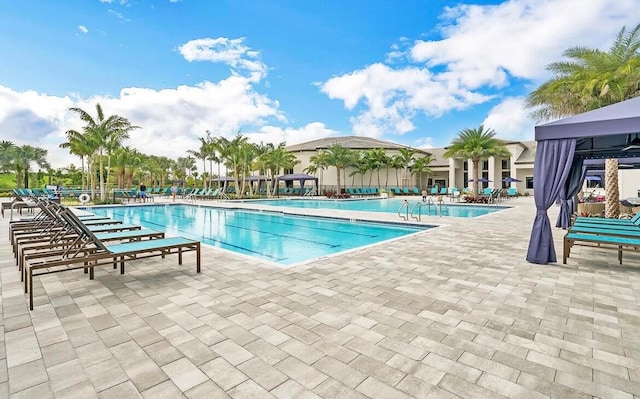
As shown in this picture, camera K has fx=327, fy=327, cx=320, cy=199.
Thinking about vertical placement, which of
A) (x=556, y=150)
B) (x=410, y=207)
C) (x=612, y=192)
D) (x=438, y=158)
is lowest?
(x=410, y=207)

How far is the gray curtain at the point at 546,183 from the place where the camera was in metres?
4.96

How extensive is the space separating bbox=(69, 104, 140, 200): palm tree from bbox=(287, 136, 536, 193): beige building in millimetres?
22002

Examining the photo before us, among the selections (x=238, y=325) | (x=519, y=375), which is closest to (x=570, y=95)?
(x=519, y=375)

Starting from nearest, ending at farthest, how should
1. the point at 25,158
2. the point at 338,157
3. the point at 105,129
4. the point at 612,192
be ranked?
the point at 612,192, the point at 105,129, the point at 338,157, the point at 25,158

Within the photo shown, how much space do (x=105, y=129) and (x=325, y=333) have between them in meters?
20.7

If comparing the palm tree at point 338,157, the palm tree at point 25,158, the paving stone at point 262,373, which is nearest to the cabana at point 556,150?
the paving stone at point 262,373

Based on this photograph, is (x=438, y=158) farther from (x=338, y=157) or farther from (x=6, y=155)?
(x=6, y=155)

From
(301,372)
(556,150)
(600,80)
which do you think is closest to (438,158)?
(600,80)

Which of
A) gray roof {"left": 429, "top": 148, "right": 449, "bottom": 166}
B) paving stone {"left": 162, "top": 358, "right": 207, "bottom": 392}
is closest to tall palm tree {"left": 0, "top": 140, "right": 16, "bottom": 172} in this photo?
paving stone {"left": 162, "top": 358, "right": 207, "bottom": 392}

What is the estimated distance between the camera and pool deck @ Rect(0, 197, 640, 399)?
208cm

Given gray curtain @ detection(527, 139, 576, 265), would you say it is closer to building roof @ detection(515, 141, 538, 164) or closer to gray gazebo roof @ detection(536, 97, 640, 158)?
gray gazebo roof @ detection(536, 97, 640, 158)

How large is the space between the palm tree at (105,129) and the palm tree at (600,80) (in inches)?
824

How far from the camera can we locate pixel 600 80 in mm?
9961

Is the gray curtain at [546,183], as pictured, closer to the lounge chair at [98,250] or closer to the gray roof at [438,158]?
the lounge chair at [98,250]
